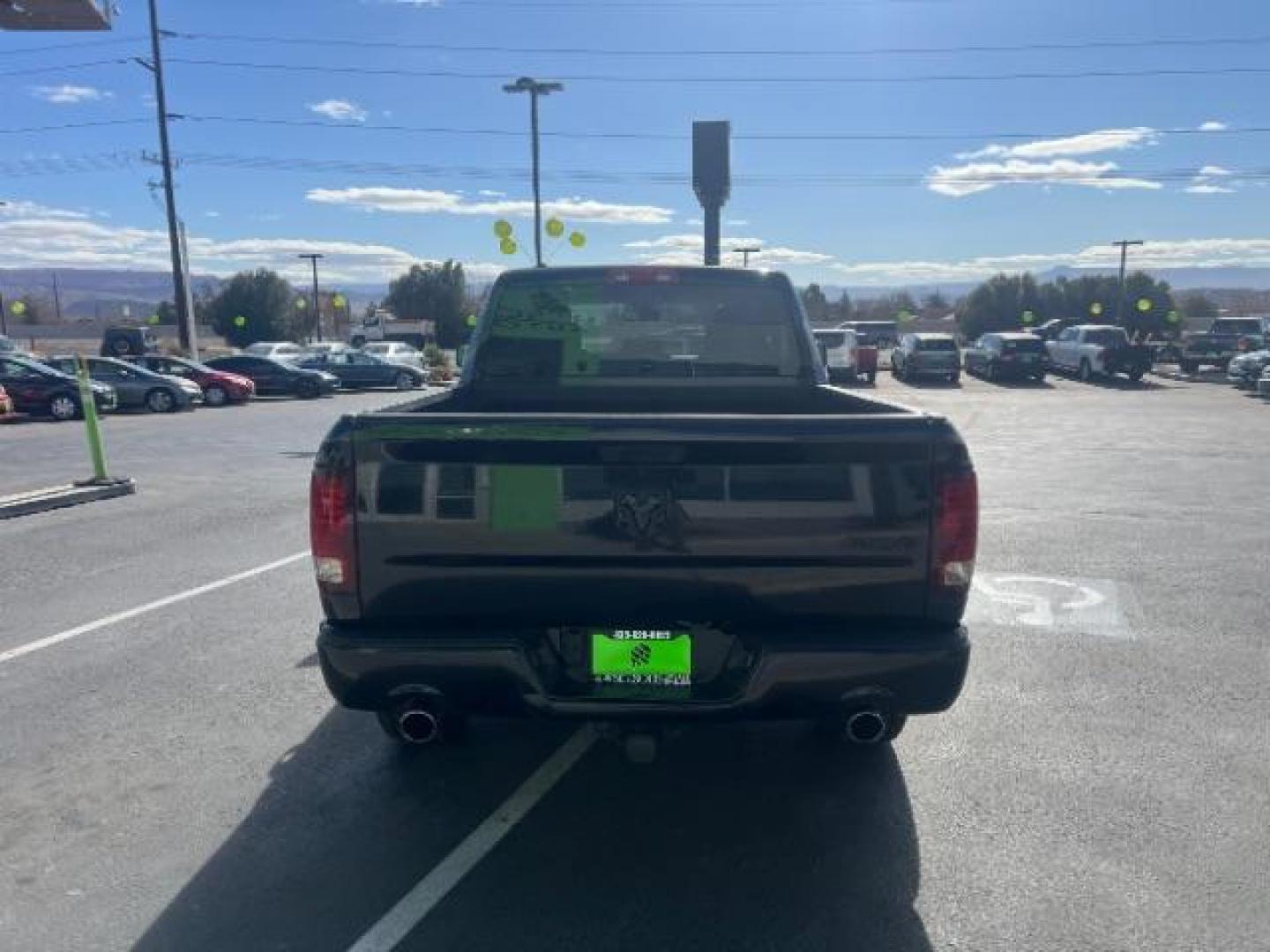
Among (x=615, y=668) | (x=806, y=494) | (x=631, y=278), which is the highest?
(x=631, y=278)

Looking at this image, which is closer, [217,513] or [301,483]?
[217,513]

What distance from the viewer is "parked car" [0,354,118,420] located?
71.2ft

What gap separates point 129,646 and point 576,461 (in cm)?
394

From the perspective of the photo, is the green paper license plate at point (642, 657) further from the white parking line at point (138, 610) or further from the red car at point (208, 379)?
the red car at point (208, 379)

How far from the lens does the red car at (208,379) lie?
88.4ft

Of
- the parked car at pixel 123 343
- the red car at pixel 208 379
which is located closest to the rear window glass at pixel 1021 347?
the red car at pixel 208 379

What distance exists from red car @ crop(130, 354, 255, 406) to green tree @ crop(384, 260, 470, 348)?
5674cm

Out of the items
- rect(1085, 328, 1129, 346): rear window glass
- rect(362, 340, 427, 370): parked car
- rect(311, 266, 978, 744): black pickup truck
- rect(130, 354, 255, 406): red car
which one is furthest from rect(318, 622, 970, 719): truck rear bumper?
rect(1085, 328, 1129, 346): rear window glass

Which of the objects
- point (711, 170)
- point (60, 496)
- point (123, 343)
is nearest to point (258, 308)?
point (123, 343)

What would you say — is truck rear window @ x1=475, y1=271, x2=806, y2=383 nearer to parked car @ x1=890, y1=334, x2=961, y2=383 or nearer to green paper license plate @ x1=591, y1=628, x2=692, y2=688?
green paper license plate @ x1=591, y1=628, x2=692, y2=688

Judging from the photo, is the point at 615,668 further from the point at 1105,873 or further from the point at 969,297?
the point at 969,297

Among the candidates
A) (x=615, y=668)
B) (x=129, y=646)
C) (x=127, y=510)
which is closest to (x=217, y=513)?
(x=127, y=510)

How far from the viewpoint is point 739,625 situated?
10.4 ft

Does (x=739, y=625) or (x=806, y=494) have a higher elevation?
(x=806, y=494)
